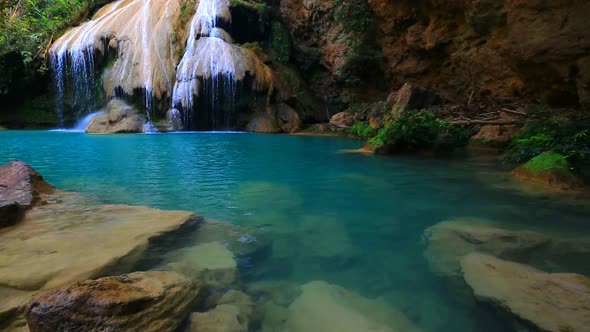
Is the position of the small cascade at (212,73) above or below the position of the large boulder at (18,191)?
above

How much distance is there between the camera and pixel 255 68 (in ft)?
59.9

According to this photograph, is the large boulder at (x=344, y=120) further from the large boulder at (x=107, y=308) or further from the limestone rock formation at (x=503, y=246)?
the large boulder at (x=107, y=308)

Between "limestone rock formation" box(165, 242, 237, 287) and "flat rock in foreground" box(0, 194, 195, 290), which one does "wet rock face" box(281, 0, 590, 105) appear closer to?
"limestone rock formation" box(165, 242, 237, 287)

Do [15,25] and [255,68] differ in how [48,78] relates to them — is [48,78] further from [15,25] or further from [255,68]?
[255,68]

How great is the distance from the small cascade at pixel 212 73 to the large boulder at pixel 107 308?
16.5 metres

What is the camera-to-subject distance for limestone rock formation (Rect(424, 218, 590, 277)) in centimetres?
267

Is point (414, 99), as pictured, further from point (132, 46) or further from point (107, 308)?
point (132, 46)

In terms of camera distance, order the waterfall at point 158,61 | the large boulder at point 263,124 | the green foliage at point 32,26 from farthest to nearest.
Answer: the green foliage at point 32,26, the waterfall at point 158,61, the large boulder at point 263,124

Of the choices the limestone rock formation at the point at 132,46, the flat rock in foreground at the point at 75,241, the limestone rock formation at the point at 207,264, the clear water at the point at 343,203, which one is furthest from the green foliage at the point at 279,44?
the limestone rock formation at the point at 207,264

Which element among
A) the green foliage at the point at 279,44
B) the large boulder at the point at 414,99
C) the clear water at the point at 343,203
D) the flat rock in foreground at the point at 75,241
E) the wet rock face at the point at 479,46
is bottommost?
the clear water at the point at 343,203

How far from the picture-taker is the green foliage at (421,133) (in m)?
8.58

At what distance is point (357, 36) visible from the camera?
16094mm

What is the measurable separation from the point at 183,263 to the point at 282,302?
2.80 feet

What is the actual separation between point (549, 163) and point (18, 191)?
6.82 m
